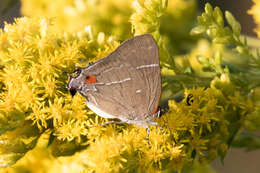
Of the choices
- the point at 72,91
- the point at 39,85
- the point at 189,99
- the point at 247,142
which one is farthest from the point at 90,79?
the point at 247,142

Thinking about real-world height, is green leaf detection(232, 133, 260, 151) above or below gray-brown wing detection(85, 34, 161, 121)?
below

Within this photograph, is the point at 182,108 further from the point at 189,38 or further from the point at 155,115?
the point at 189,38

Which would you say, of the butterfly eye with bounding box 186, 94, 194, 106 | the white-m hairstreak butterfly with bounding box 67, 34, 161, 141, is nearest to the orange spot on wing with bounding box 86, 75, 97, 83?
the white-m hairstreak butterfly with bounding box 67, 34, 161, 141

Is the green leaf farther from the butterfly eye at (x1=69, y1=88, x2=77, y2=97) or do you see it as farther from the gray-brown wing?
the butterfly eye at (x1=69, y1=88, x2=77, y2=97)

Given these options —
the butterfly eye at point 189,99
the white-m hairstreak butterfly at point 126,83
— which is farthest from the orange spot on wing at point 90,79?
the butterfly eye at point 189,99

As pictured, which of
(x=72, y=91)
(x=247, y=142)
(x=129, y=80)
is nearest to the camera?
(x=72, y=91)

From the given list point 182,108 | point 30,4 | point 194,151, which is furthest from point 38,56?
point 30,4

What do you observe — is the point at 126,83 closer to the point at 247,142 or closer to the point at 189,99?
the point at 189,99
